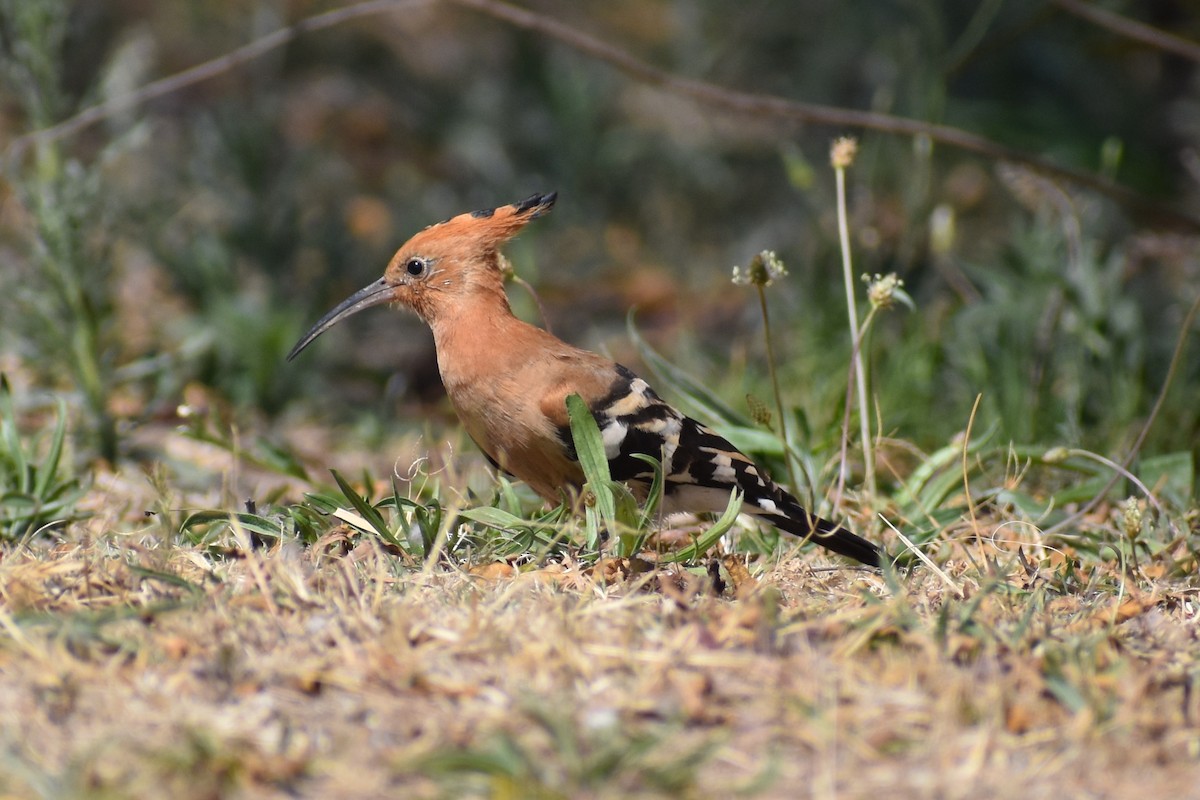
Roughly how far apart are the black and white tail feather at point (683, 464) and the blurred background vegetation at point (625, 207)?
47 cm

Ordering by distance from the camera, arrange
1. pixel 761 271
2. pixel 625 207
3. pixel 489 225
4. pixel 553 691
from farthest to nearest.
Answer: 1. pixel 625 207
2. pixel 489 225
3. pixel 761 271
4. pixel 553 691

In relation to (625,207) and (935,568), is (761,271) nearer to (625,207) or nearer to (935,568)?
(935,568)

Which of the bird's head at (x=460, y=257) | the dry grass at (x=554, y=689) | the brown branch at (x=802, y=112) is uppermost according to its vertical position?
the brown branch at (x=802, y=112)

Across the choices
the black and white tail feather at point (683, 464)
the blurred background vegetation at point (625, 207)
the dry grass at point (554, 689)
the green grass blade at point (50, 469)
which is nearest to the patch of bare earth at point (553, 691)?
the dry grass at point (554, 689)

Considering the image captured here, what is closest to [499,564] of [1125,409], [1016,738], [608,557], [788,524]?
[608,557]

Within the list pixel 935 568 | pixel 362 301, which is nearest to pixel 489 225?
pixel 362 301

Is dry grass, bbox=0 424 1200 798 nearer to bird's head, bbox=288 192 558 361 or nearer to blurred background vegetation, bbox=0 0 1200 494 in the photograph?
bird's head, bbox=288 192 558 361

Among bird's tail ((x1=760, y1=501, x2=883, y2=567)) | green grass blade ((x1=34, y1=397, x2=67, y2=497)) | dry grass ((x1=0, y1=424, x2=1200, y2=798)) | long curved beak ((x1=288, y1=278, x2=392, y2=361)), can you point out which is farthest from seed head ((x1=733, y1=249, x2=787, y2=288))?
green grass blade ((x1=34, y1=397, x2=67, y2=497))

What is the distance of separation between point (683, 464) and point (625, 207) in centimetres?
366

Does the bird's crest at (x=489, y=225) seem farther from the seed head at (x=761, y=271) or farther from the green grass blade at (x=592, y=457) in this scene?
the green grass blade at (x=592, y=457)

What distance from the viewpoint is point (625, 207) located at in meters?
6.52

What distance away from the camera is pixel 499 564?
2633 mm

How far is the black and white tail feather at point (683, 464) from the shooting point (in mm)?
2979

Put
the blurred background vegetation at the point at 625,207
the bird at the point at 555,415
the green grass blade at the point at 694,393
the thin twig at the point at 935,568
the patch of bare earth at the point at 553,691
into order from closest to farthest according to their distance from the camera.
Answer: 1. the patch of bare earth at the point at 553,691
2. the thin twig at the point at 935,568
3. the bird at the point at 555,415
4. the green grass blade at the point at 694,393
5. the blurred background vegetation at the point at 625,207
